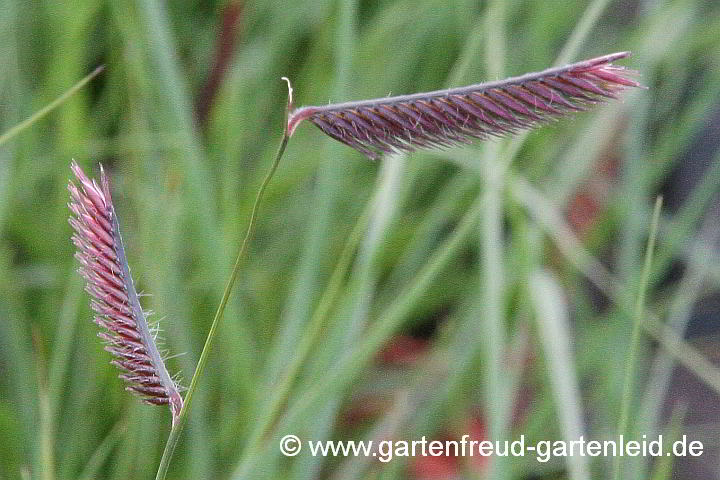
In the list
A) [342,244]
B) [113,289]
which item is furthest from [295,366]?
[342,244]

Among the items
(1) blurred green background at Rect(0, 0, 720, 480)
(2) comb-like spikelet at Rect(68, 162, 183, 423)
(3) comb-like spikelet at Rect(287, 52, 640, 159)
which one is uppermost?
(1) blurred green background at Rect(0, 0, 720, 480)

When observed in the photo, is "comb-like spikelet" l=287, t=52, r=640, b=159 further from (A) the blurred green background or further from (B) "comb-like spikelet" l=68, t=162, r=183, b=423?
(A) the blurred green background

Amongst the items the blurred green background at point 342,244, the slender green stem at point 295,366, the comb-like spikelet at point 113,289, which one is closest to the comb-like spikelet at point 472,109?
the comb-like spikelet at point 113,289

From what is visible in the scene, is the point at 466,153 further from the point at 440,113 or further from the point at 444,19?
the point at 440,113

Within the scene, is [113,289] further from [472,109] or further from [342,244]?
[342,244]

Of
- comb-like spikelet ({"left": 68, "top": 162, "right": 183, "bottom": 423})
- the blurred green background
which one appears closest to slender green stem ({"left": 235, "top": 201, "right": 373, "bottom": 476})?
the blurred green background

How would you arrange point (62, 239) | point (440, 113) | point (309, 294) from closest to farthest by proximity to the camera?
point (440, 113), point (309, 294), point (62, 239)

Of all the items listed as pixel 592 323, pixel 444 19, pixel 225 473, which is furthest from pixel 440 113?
pixel 444 19
